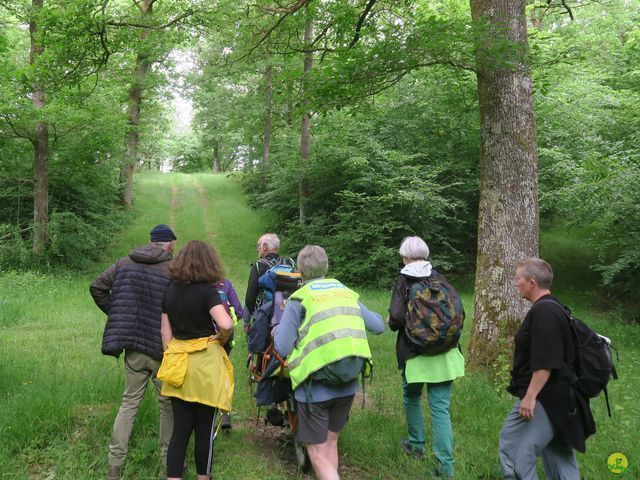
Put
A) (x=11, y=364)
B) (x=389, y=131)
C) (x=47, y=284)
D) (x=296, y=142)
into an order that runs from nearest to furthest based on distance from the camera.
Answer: (x=11, y=364) < (x=47, y=284) < (x=389, y=131) < (x=296, y=142)

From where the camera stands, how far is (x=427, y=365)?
3.93 m

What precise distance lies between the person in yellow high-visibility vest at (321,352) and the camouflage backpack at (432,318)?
59cm

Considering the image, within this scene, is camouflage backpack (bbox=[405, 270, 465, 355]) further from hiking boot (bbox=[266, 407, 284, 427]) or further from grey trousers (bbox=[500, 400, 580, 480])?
hiking boot (bbox=[266, 407, 284, 427])

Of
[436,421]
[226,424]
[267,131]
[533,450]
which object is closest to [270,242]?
[226,424]

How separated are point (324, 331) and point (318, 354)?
0.52ft

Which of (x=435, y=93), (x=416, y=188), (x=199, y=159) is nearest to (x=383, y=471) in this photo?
(x=416, y=188)

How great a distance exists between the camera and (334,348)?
3.31 meters

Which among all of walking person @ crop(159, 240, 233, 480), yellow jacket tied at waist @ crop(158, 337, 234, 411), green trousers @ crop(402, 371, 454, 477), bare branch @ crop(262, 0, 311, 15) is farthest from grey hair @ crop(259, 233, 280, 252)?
bare branch @ crop(262, 0, 311, 15)

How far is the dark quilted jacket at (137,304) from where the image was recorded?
384 centimetres

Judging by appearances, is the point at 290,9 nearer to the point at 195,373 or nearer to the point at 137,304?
the point at 137,304

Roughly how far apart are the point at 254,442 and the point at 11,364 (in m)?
3.33

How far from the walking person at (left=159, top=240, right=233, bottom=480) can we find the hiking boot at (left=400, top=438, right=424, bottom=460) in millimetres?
1719

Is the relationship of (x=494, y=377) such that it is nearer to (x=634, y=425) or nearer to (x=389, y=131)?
(x=634, y=425)

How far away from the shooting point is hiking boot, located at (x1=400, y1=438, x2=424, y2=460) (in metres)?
4.16
